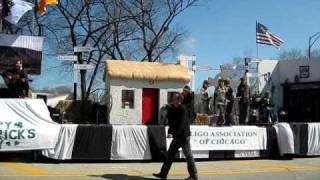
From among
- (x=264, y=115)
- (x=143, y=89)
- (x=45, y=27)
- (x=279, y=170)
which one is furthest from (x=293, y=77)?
(x=279, y=170)

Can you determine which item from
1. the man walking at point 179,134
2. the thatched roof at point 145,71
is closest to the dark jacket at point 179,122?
the man walking at point 179,134

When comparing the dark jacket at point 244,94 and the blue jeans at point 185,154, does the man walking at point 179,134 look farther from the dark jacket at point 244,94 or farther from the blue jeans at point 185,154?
the dark jacket at point 244,94

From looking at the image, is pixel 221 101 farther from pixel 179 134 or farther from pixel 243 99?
pixel 179 134

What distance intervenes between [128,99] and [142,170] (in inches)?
523

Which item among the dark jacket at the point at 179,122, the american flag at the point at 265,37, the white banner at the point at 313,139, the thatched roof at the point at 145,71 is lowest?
the white banner at the point at 313,139

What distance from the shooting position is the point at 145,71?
26.9 meters

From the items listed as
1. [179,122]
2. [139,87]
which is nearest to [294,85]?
[139,87]

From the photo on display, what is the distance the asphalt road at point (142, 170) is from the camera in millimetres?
12562

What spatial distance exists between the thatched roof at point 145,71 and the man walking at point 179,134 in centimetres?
1425

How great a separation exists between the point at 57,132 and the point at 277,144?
6.43m

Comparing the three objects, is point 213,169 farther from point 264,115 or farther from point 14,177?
point 264,115

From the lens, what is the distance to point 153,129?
49.8 ft

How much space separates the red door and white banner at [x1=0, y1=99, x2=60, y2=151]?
41.9 feet

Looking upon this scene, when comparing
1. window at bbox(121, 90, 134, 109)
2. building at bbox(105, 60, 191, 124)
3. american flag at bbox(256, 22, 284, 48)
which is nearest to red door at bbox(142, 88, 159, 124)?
building at bbox(105, 60, 191, 124)
